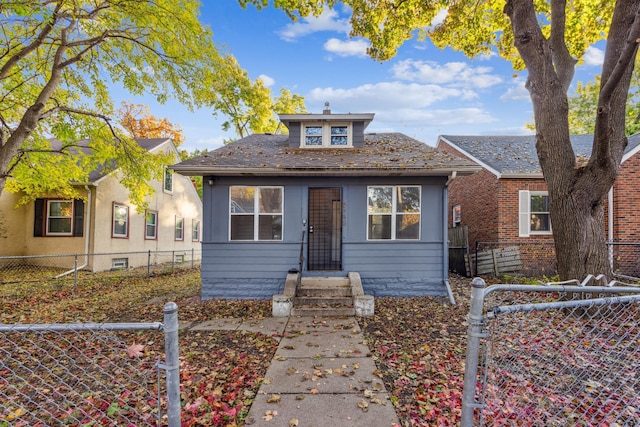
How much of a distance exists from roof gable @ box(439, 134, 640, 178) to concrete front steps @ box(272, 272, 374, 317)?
751 centimetres

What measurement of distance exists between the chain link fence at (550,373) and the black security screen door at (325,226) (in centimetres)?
610

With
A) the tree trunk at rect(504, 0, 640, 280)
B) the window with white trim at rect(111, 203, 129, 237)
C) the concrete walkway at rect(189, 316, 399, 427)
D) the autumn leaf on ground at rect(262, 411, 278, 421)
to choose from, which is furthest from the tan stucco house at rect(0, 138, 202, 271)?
the tree trunk at rect(504, 0, 640, 280)

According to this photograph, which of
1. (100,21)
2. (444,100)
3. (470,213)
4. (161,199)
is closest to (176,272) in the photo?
(161,199)

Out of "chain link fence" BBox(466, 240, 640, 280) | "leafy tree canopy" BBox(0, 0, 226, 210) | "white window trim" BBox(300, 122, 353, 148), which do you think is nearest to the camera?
"leafy tree canopy" BBox(0, 0, 226, 210)

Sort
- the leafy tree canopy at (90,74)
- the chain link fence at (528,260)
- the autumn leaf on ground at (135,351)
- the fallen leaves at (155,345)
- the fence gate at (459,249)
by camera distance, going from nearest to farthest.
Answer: the fallen leaves at (155,345) < the autumn leaf on ground at (135,351) < the leafy tree canopy at (90,74) < the chain link fence at (528,260) < the fence gate at (459,249)

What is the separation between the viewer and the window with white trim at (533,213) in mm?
10906

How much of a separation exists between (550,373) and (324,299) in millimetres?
3986

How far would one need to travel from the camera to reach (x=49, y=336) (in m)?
5.23

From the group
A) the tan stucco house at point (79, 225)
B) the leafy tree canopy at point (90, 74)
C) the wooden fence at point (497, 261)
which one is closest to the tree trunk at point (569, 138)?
the wooden fence at point (497, 261)

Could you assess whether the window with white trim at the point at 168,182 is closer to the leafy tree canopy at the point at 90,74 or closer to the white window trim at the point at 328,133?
the leafy tree canopy at the point at 90,74

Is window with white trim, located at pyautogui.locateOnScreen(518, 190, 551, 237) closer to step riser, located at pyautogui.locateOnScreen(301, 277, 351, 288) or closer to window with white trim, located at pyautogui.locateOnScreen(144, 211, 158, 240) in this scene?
step riser, located at pyautogui.locateOnScreen(301, 277, 351, 288)

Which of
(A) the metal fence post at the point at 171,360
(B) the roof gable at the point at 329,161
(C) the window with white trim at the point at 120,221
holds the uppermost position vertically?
(B) the roof gable at the point at 329,161

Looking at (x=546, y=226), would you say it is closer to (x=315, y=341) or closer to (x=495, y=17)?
(x=495, y=17)

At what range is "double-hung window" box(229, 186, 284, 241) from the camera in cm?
804
